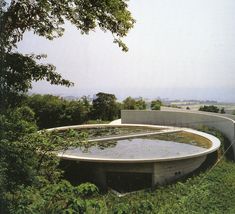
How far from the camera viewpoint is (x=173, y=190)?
8.41 metres

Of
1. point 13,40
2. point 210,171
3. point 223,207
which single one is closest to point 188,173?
point 210,171

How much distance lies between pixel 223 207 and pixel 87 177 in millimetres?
4127

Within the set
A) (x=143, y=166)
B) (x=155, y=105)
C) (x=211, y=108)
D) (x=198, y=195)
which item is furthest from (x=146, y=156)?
(x=211, y=108)

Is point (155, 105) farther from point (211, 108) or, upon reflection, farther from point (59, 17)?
point (59, 17)

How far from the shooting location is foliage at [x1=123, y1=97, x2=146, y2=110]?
24438 mm

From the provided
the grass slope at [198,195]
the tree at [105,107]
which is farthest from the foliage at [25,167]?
the tree at [105,107]

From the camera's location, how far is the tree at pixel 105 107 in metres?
22.7

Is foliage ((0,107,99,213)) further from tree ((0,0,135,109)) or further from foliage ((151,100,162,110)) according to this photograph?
foliage ((151,100,162,110))

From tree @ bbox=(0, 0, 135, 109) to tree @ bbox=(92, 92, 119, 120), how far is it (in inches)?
719

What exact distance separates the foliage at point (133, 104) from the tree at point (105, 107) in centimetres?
110

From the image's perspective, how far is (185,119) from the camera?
1809cm

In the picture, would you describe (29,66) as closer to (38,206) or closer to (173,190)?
(38,206)

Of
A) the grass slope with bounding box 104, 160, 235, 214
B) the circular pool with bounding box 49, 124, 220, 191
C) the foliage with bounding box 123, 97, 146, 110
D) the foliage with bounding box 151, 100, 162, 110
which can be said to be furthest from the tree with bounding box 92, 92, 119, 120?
the grass slope with bounding box 104, 160, 235, 214

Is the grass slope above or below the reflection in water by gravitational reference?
below
